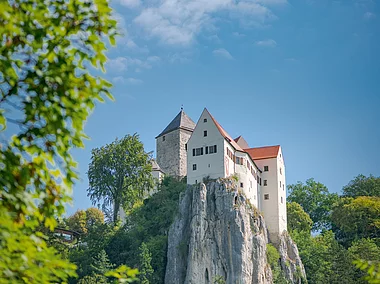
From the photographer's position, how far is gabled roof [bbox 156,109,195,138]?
7750 cm

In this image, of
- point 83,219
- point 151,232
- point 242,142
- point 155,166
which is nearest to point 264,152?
point 242,142

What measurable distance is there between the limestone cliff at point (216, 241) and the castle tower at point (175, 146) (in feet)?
54.7

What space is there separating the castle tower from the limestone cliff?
54.7 ft

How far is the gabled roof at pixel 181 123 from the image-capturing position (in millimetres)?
77500

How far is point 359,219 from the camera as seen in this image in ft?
237

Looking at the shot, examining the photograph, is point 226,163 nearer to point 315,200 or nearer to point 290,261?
point 290,261

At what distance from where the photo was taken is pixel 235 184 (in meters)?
57.3

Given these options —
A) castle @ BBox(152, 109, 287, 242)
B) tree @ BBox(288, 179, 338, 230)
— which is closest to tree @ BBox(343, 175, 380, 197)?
tree @ BBox(288, 179, 338, 230)

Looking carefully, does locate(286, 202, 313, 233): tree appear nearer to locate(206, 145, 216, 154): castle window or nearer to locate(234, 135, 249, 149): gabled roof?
locate(234, 135, 249, 149): gabled roof

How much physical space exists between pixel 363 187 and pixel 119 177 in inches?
1537

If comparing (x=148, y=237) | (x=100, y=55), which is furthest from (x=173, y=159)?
(x=100, y=55)

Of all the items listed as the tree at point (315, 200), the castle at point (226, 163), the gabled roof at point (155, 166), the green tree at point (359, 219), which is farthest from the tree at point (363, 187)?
the gabled roof at point (155, 166)

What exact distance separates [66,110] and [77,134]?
0.28 meters

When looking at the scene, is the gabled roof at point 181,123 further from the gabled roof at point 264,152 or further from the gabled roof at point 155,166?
the gabled roof at point 264,152
